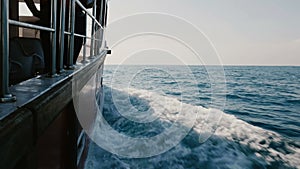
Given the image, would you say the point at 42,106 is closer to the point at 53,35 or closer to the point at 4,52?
the point at 4,52

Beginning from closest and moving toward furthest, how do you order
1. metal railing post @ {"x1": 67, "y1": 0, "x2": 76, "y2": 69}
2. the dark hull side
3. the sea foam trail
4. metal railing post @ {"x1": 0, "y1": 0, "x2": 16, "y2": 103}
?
the dark hull side < metal railing post @ {"x1": 0, "y1": 0, "x2": 16, "y2": 103} < metal railing post @ {"x1": 67, "y1": 0, "x2": 76, "y2": 69} < the sea foam trail

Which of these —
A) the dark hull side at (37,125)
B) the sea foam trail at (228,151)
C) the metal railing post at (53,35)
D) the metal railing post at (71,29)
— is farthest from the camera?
the sea foam trail at (228,151)

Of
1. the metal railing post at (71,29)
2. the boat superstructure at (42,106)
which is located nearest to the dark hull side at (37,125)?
the boat superstructure at (42,106)

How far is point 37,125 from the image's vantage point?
3.66 feet

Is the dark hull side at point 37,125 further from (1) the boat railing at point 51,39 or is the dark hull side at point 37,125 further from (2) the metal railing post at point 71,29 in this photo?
(2) the metal railing post at point 71,29

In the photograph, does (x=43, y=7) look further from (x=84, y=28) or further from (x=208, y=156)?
(x=208, y=156)

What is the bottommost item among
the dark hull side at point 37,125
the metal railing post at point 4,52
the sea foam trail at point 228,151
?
the sea foam trail at point 228,151

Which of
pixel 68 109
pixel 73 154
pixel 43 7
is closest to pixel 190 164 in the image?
pixel 73 154

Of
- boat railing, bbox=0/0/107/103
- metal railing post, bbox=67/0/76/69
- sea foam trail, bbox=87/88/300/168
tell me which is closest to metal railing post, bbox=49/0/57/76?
→ boat railing, bbox=0/0/107/103

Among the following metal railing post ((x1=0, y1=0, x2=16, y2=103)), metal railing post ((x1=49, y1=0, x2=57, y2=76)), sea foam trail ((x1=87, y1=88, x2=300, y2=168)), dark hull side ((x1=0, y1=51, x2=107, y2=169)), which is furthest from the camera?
sea foam trail ((x1=87, y1=88, x2=300, y2=168))

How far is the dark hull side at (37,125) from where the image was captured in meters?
0.88

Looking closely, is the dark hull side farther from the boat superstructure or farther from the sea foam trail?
the sea foam trail

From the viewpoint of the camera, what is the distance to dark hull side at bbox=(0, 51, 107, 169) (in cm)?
88

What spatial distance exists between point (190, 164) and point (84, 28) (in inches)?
117
